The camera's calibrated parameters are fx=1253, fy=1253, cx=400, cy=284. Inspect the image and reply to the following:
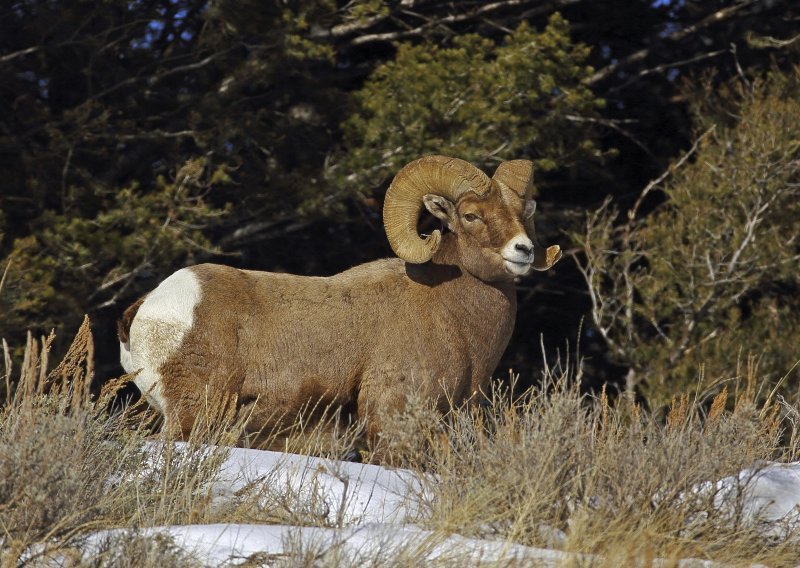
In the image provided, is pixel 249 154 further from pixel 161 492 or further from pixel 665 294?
pixel 161 492

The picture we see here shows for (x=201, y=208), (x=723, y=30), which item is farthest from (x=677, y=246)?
(x=201, y=208)

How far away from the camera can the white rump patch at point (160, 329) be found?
25.0ft

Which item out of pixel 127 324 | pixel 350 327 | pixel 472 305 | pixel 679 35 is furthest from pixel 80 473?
pixel 679 35

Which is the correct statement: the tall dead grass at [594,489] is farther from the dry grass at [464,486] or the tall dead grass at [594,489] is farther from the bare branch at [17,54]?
the bare branch at [17,54]

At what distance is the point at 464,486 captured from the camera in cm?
551

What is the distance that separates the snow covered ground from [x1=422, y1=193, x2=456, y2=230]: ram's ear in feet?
8.05

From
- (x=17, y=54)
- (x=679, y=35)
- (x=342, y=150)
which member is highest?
(x=17, y=54)

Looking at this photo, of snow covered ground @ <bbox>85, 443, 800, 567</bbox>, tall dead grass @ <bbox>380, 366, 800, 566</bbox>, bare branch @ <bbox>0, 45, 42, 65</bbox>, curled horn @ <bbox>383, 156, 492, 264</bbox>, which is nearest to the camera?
snow covered ground @ <bbox>85, 443, 800, 567</bbox>

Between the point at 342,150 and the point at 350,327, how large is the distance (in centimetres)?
877

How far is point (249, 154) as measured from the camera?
53.4ft

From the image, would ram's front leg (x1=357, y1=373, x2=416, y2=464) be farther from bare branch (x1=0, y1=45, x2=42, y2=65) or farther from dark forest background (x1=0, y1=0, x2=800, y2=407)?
bare branch (x1=0, y1=45, x2=42, y2=65)

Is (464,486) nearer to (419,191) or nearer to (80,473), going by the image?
(80,473)

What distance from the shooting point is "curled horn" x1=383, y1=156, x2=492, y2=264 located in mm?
8289

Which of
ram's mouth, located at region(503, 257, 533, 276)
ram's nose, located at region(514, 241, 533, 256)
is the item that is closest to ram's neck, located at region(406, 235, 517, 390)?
ram's mouth, located at region(503, 257, 533, 276)
